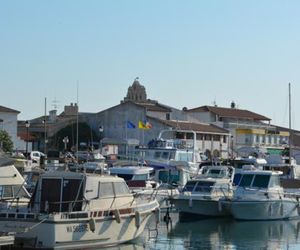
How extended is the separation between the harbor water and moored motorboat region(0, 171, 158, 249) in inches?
39.7

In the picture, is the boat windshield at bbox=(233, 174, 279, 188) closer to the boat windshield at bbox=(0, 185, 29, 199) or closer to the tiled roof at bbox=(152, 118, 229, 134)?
the boat windshield at bbox=(0, 185, 29, 199)

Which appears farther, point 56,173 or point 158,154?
point 158,154

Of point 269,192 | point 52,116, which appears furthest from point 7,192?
point 52,116

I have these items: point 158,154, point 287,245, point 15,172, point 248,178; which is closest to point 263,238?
point 287,245

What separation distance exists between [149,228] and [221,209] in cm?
682

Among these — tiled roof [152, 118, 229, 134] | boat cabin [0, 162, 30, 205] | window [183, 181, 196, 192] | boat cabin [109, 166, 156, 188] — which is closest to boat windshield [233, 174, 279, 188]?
window [183, 181, 196, 192]

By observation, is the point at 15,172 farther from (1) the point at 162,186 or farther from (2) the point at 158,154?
(2) the point at 158,154

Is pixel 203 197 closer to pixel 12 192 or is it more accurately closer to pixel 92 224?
pixel 12 192

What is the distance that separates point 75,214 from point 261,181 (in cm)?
1792

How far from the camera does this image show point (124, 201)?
2664cm

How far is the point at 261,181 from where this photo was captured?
3934cm

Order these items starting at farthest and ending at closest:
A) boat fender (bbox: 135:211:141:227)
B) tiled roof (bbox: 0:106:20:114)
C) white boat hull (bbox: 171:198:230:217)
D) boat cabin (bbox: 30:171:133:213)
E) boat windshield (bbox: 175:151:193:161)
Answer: tiled roof (bbox: 0:106:20:114) → boat windshield (bbox: 175:151:193:161) → white boat hull (bbox: 171:198:230:217) → boat fender (bbox: 135:211:141:227) → boat cabin (bbox: 30:171:133:213)

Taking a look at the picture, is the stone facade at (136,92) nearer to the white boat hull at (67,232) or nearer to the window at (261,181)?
the window at (261,181)

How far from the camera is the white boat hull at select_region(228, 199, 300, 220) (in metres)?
37.2
